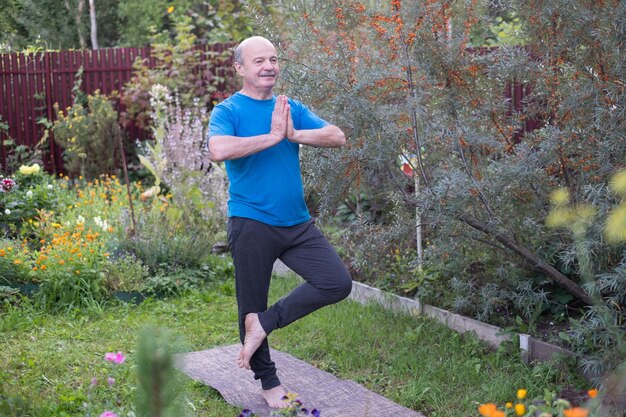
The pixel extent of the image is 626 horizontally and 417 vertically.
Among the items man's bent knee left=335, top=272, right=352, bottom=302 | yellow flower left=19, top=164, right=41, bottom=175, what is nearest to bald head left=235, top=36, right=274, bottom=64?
man's bent knee left=335, top=272, right=352, bottom=302

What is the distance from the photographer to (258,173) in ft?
13.0

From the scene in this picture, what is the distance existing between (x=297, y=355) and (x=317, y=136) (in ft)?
5.61

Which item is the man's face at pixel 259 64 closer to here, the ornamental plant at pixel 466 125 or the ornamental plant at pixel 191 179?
the ornamental plant at pixel 466 125

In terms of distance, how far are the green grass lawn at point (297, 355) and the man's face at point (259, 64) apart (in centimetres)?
157

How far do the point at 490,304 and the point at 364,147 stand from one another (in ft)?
4.21

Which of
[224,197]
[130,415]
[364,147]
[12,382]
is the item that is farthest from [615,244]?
[224,197]

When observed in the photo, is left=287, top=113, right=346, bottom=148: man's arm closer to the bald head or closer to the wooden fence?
the bald head

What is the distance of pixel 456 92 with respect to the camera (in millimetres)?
4758

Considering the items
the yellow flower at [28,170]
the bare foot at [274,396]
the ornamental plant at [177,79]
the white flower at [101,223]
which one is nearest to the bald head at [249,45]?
the bare foot at [274,396]

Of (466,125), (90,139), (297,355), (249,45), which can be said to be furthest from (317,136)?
(90,139)

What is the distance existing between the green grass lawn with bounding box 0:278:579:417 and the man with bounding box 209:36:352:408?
610mm

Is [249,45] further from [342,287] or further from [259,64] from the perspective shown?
[342,287]

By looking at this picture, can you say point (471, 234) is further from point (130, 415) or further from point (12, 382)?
point (12, 382)

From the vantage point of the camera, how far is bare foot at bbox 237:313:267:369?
395 centimetres
